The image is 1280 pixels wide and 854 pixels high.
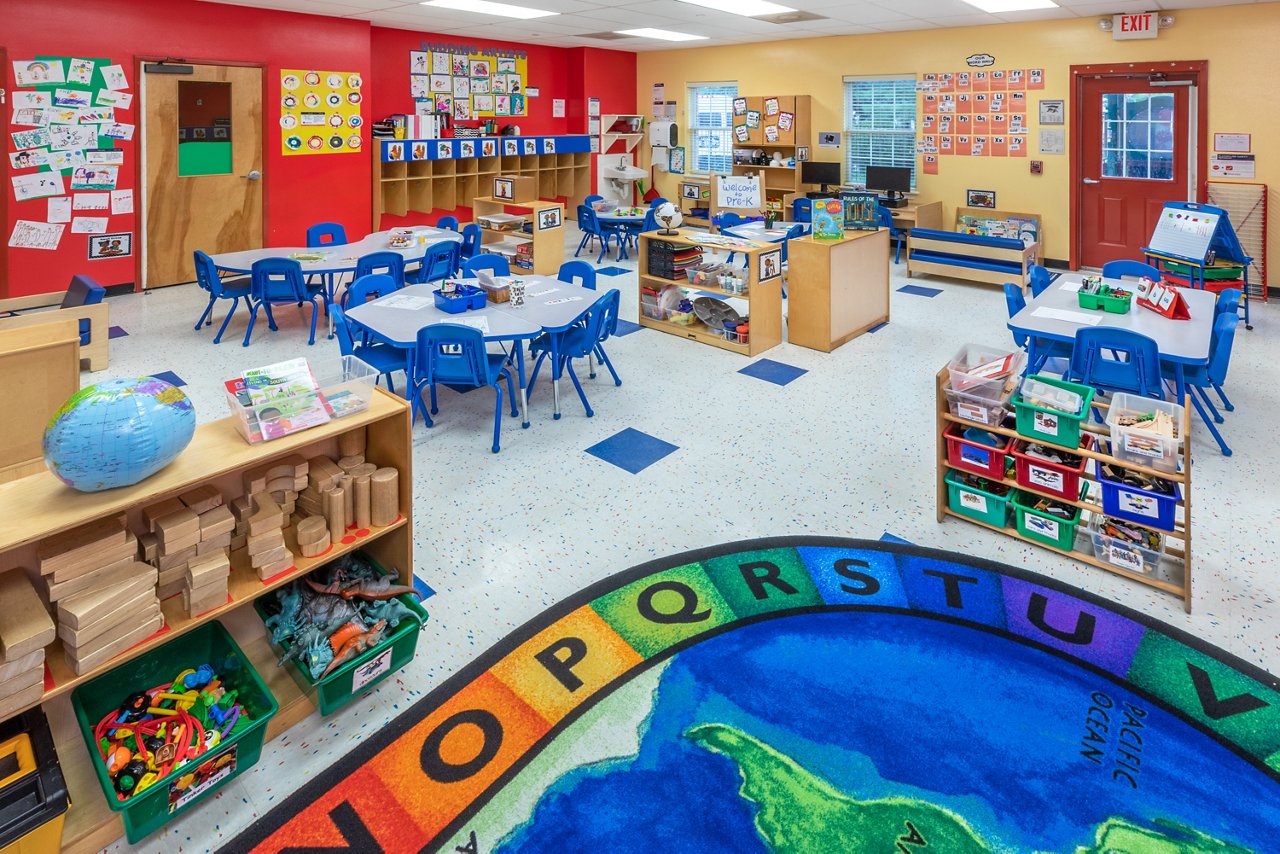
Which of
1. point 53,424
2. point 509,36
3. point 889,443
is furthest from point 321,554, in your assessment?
point 509,36

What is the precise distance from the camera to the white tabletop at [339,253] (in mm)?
6148

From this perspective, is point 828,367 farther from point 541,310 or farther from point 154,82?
point 154,82

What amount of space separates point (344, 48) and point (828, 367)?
6.99 metres

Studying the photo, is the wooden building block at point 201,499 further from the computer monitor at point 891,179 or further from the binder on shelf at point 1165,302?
the computer monitor at point 891,179

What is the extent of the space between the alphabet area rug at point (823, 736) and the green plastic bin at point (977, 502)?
0.40 metres

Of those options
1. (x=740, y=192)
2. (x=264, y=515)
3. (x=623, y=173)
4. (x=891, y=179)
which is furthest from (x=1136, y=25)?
(x=264, y=515)

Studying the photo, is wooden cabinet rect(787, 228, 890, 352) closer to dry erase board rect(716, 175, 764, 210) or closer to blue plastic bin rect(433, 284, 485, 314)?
dry erase board rect(716, 175, 764, 210)

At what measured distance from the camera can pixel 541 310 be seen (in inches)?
191

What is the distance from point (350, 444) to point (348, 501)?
228 mm

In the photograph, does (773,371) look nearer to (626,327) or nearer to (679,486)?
(626,327)

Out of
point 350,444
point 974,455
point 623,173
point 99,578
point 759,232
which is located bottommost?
point 99,578

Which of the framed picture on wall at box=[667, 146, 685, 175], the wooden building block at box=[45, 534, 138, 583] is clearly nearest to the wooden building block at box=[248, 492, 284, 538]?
the wooden building block at box=[45, 534, 138, 583]

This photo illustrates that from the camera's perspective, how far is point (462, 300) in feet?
15.8

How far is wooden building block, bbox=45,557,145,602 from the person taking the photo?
69.6 inches
